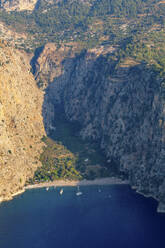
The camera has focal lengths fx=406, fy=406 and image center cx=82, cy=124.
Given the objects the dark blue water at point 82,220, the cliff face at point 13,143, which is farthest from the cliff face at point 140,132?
the cliff face at point 13,143

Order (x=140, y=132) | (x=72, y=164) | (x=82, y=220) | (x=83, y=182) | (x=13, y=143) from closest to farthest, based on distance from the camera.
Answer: (x=82, y=220)
(x=83, y=182)
(x=140, y=132)
(x=13, y=143)
(x=72, y=164)

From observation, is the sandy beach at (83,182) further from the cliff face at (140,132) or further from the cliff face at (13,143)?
the cliff face at (13,143)

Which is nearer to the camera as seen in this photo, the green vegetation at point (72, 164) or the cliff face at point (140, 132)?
the cliff face at point (140, 132)

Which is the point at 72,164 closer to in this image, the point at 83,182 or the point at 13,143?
the point at 83,182

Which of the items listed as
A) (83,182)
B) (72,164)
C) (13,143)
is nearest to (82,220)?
(83,182)

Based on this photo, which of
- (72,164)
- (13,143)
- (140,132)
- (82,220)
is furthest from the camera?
(72,164)

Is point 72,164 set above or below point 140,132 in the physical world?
below

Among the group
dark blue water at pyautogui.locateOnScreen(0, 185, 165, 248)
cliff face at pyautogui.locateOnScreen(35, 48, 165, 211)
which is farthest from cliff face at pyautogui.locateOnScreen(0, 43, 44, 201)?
cliff face at pyautogui.locateOnScreen(35, 48, 165, 211)

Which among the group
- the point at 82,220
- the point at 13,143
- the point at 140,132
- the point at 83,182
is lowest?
the point at 82,220

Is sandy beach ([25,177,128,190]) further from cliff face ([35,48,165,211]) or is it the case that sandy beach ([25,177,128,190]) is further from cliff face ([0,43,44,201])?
cliff face ([0,43,44,201])
